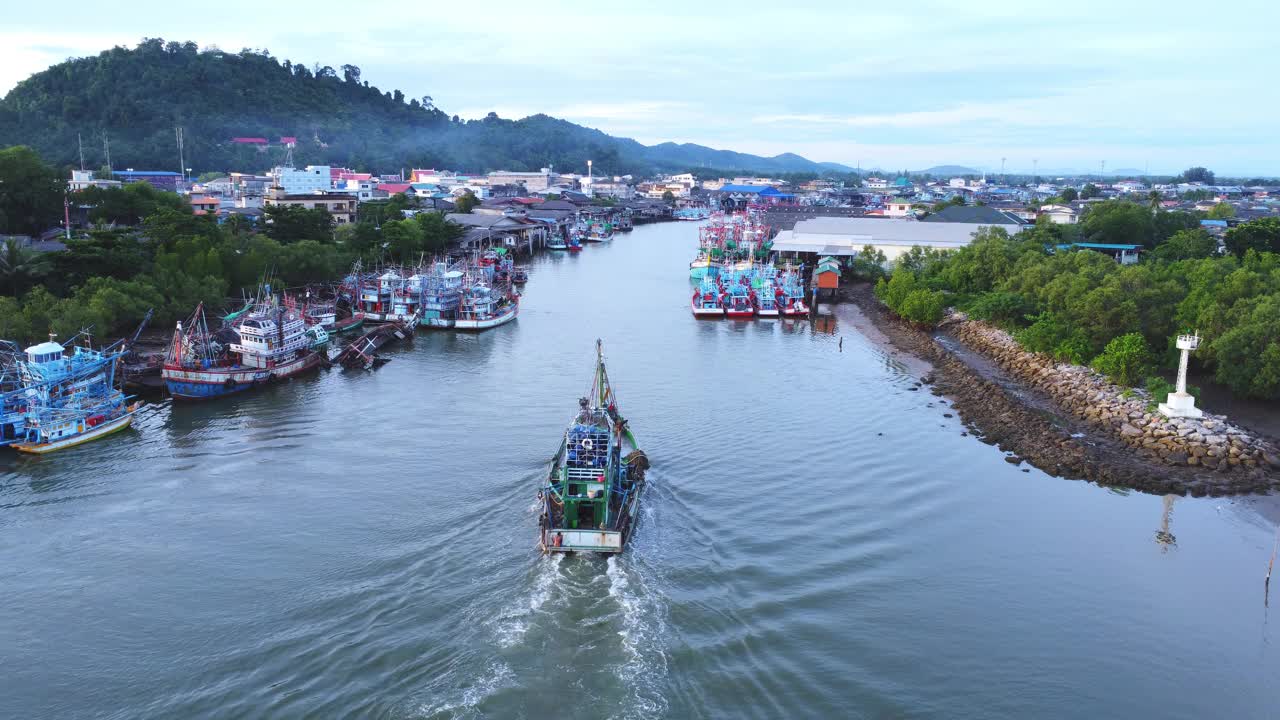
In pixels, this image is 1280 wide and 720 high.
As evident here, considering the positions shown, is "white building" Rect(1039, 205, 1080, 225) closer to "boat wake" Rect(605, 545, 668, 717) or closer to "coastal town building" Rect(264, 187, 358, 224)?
"coastal town building" Rect(264, 187, 358, 224)

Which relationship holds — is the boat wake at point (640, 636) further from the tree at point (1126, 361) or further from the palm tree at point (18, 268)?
the palm tree at point (18, 268)

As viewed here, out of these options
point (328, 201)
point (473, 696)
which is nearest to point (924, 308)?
point (473, 696)

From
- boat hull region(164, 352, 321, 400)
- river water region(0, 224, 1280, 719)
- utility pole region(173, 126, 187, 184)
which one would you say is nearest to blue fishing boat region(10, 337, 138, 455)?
river water region(0, 224, 1280, 719)

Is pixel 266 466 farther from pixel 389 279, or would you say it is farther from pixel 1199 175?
pixel 1199 175

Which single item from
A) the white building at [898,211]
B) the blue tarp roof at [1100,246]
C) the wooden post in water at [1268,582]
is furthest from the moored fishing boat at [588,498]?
the white building at [898,211]

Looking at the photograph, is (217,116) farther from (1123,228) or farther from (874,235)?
(1123,228)

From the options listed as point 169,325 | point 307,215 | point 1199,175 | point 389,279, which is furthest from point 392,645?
point 1199,175
